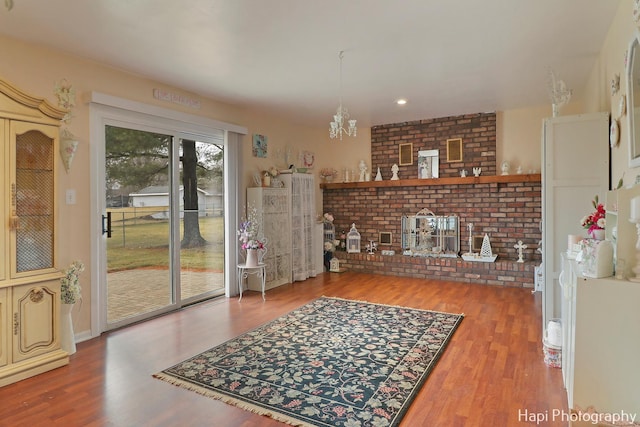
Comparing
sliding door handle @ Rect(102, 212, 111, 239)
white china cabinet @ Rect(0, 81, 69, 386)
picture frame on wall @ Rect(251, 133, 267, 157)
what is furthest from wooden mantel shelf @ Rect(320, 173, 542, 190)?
white china cabinet @ Rect(0, 81, 69, 386)

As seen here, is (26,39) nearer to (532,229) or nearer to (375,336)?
(375,336)

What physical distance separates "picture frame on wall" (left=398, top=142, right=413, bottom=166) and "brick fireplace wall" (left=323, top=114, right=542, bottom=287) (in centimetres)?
7

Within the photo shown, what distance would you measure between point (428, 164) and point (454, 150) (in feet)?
1.51

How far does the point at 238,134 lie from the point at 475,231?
12.8 feet

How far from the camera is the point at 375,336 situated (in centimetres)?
342

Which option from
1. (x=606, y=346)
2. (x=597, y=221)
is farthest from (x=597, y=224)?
(x=606, y=346)

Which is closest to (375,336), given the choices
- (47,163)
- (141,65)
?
(47,163)

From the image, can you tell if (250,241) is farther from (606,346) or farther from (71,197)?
(606,346)

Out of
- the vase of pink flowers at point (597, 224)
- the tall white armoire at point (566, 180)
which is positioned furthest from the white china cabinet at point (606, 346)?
the tall white armoire at point (566, 180)

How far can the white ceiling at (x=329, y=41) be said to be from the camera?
257 cm

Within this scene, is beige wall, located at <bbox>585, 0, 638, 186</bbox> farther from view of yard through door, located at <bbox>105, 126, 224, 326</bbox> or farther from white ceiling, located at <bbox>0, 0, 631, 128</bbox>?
view of yard through door, located at <bbox>105, 126, 224, 326</bbox>

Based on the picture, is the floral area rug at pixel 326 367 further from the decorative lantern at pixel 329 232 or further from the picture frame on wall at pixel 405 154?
the picture frame on wall at pixel 405 154

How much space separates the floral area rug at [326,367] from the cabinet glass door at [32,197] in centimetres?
128

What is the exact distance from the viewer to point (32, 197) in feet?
9.38
